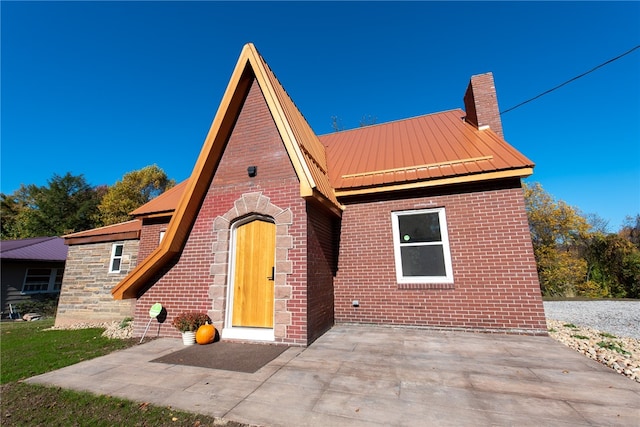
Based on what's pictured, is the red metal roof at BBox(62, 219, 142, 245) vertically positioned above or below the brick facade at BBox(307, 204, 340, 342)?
above

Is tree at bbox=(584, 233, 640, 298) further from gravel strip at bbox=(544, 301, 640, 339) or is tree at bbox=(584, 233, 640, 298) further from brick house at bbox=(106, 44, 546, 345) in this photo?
brick house at bbox=(106, 44, 546, 345)

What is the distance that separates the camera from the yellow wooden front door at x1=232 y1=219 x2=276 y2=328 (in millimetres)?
6043

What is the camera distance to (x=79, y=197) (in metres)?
32.4

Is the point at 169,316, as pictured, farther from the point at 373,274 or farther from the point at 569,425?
the point at 569,425

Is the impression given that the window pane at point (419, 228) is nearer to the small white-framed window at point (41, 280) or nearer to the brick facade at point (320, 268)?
the brick facade at point (320, 268)

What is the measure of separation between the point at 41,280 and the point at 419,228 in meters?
24.8

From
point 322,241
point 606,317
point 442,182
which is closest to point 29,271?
point 322,241

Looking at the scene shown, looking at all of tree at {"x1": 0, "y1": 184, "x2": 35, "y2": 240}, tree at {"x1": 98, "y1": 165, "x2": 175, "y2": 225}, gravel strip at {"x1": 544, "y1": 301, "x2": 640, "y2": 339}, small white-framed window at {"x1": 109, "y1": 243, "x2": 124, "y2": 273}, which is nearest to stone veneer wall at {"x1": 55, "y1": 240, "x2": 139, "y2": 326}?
small white-framed window at {"x1": 109, "y1": 243, "x2": 124, "y2": 273}

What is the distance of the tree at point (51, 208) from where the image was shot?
30016mm

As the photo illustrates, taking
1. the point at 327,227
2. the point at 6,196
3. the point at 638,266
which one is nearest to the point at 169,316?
the point at 327,227

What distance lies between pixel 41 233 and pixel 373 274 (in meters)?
39.4

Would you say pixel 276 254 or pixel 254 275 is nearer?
pixel 276 254

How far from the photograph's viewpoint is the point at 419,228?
723cm

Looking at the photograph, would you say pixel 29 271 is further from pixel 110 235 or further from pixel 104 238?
pixel 110 235
